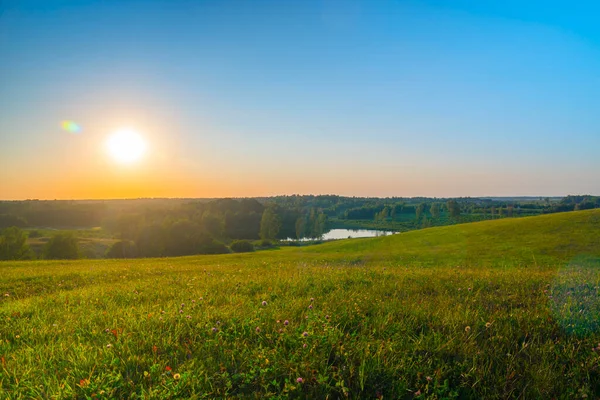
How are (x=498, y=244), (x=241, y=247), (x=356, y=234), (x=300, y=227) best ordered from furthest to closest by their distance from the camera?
(x=356, y=234), (x=300, y=227), (x=241, y=247), (x=498, y=244)

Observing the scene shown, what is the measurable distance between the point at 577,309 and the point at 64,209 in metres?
161

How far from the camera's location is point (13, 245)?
6225 centimetres

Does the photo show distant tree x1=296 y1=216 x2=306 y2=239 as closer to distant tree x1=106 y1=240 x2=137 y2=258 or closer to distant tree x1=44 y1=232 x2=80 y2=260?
distant tree x1=106 y1=240 x2=137 y2=258

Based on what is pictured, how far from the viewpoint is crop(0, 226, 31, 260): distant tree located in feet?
200

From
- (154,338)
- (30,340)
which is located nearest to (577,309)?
(154,338)

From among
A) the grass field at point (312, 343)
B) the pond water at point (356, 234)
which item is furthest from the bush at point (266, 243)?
the grass field at point (312, 343)

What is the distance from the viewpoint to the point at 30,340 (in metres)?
4.45

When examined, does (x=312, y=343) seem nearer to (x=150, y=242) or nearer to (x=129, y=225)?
(x=150, y=242)

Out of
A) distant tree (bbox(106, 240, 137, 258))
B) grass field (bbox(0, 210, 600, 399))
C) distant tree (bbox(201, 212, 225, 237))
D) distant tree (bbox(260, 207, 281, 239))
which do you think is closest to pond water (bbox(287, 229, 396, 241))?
distant tree (bbox(260, 207, 281, 239))

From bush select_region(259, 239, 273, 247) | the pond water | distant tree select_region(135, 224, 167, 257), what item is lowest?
the pond water

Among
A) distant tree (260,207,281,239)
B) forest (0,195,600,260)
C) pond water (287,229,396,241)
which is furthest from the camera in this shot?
pond water (287,229,396,241)

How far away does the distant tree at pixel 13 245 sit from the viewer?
61.0 meters

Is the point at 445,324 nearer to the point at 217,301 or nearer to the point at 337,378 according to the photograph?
the point at 337,378

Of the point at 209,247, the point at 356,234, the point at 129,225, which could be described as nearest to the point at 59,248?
the point at 129,225
